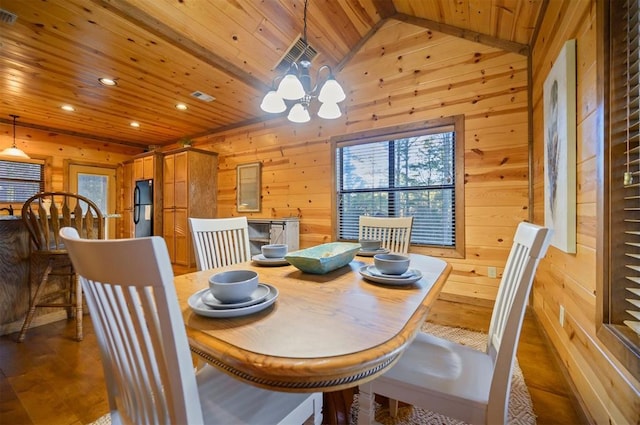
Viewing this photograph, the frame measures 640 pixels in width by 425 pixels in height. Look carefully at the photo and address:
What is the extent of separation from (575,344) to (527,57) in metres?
2.54

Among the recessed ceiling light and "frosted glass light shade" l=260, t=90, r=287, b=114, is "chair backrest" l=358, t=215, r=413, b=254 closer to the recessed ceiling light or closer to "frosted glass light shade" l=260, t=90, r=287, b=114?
"frosted glass light shade" l=260, t=90, r=287, b=114

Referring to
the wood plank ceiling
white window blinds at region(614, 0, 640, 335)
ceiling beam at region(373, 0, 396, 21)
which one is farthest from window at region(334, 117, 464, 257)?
white window blinds at region(614, 0, 640, 335)

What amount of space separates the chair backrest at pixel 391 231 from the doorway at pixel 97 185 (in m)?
5.35

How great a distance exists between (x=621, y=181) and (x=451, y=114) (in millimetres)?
2034

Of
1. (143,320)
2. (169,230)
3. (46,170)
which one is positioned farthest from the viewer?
(46,170)

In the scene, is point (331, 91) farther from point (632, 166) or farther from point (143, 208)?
point (143, 208)

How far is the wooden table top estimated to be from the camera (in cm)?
57

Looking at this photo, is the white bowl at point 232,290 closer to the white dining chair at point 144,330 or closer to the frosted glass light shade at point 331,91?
the white dining chair at point 144,330

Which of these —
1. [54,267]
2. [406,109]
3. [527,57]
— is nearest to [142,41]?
[54,267]

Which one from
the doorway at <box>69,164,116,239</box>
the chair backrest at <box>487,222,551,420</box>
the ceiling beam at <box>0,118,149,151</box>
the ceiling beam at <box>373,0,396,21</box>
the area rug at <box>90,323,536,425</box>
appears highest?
the ceiling beam at <box>373,0,396,21</box>

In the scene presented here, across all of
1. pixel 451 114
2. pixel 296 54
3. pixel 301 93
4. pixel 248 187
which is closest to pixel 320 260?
pixel 301 93

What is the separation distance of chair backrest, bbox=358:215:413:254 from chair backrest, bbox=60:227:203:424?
1730 millimetres

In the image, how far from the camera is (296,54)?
3.20 metres

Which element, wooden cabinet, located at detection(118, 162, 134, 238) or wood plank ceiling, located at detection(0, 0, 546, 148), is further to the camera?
wooden cabinet, located at detection(118, 162, 134, 238)
